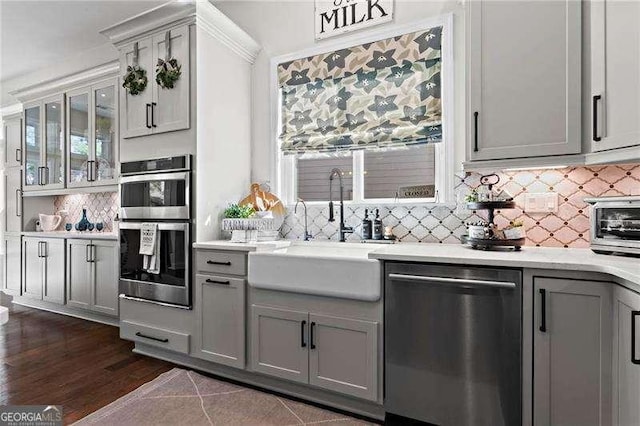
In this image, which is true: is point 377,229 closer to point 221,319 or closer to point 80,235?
point 221,319

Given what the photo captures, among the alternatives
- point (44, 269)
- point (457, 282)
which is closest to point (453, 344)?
point (457, 282)

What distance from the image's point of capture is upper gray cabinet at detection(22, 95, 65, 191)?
13.3ft

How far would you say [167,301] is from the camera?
2635mm

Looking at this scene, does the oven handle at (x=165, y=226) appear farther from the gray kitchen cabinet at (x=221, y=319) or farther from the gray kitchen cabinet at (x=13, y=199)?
the gray kitchen cabinet at (x=13, y=199)

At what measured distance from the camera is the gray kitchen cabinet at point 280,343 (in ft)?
6.88

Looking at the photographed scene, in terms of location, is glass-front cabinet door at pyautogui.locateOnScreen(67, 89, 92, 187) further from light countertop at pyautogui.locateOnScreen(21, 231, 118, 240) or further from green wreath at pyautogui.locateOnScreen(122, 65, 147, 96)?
green wreath at pyautogui.locateOnScreen(122, 65, 147, 96)

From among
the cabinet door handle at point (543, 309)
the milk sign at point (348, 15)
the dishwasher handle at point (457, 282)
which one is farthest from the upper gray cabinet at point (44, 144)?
the cabinet door handle at point (543, 309)

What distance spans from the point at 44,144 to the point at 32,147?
0.93 feet

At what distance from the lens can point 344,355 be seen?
A: 1.99m

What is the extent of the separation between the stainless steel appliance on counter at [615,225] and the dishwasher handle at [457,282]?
A: 1.77 feet

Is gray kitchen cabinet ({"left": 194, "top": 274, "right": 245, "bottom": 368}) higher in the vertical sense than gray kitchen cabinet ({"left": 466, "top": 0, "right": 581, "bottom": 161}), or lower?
lower

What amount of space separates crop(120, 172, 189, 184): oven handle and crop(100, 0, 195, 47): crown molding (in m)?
1.12

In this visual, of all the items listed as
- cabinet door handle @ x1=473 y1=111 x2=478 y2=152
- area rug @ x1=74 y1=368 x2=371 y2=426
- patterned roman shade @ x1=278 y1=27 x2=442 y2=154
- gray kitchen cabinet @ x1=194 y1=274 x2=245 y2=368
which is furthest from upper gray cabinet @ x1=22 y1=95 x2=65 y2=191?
cabinet door handle @ x1=473 y1=111 x2=478 y2=152

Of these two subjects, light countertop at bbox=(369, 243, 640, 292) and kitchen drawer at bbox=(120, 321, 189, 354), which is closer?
light countertop at bbox=(369, 243, 640, 292)
